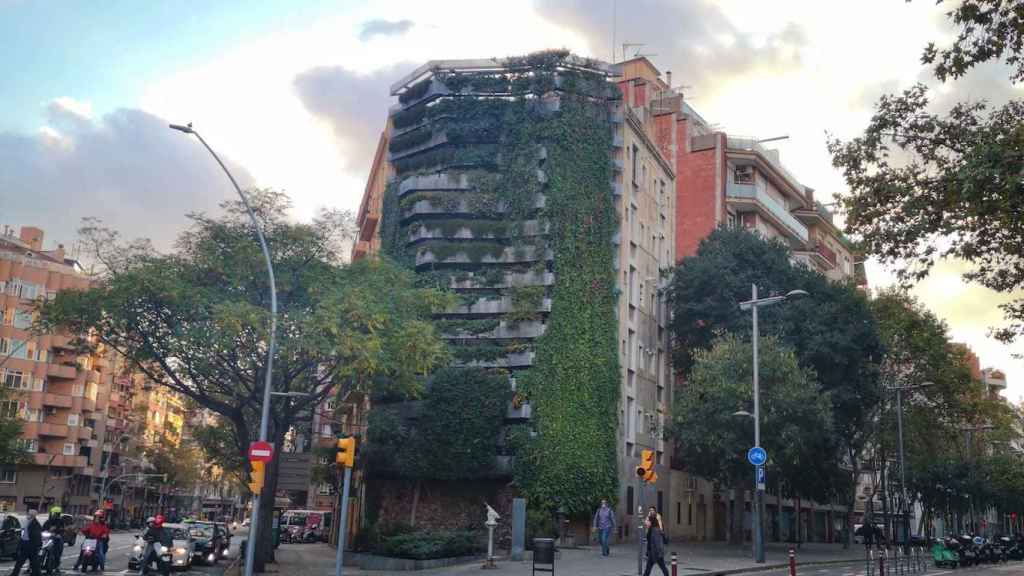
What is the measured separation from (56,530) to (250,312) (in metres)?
8.09

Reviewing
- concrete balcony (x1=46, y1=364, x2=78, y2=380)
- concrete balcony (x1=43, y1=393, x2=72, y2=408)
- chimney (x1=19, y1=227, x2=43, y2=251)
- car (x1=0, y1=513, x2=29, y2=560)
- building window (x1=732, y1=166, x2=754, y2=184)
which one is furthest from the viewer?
chimney (x1=19, y1=227, x2=43, y2=251)

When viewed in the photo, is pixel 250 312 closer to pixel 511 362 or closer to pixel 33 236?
pixel 511 362

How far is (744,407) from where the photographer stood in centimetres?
4225

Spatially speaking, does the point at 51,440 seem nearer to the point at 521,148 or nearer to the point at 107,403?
the point at 107,403

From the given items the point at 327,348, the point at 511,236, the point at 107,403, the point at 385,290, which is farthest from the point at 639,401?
the point at 107,403

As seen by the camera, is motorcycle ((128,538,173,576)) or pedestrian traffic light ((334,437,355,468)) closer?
pedestrian traffic light ((334,437,355,468))

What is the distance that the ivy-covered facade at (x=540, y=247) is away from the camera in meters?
43.2

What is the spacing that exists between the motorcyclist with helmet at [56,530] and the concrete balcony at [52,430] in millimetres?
56899

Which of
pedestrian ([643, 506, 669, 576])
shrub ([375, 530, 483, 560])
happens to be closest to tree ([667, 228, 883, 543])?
shrub ([375, 530, 483, 560])

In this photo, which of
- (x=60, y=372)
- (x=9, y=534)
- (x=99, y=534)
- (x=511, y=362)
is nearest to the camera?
(x=99, y=534)

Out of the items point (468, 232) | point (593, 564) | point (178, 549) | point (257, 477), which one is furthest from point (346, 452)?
point (468, 232)

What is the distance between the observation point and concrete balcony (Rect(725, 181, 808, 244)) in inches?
2707

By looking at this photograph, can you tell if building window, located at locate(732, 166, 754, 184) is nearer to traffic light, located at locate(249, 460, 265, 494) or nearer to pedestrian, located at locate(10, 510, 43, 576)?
traffic light, located at locate(249, 460, 265, 494)

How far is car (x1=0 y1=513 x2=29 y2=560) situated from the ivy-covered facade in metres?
14.8
